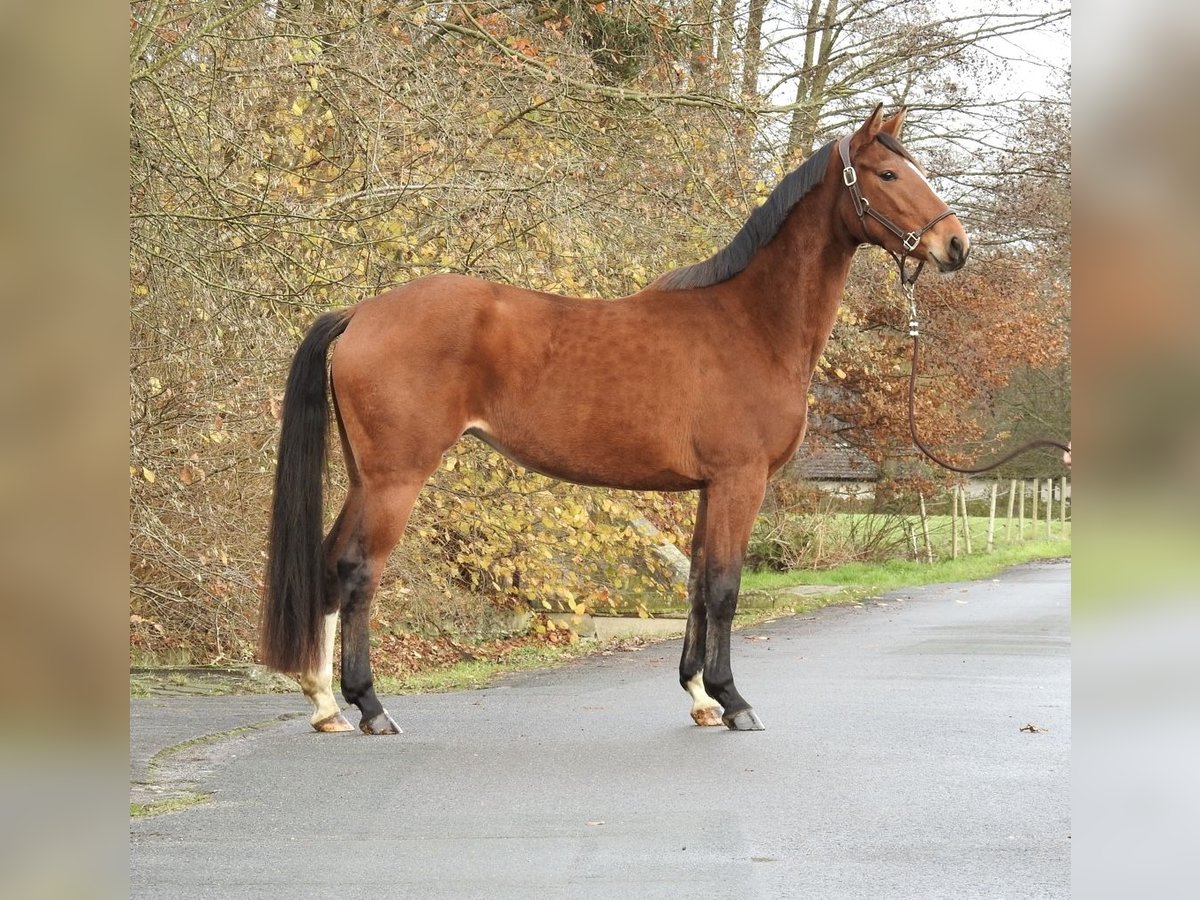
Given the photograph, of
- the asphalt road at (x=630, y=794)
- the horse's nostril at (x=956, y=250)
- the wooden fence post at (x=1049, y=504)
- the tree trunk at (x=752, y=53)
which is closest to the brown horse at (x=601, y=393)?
the horse's nostril at (x=956, y=250)

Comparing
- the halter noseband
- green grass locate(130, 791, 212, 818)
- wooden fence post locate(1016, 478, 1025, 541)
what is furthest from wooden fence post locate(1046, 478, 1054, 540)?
green grass locate(130, 791, 212, 818)

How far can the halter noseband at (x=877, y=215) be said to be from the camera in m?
5.84

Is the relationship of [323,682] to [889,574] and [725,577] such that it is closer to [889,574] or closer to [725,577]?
[725,577]

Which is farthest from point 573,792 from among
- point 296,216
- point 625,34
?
point 625,34

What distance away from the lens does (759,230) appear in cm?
629

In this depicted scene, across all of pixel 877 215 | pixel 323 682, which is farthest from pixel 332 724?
pixel 877 215

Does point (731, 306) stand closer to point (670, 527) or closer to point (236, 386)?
point (236, 386)

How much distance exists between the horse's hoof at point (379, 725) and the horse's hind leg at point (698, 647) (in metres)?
1.44

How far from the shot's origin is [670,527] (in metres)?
12.8

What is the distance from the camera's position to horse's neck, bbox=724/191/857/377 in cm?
623

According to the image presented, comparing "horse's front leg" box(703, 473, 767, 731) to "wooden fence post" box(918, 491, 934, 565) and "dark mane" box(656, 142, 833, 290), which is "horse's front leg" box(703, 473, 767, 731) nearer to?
"dark mane" box(656, 142, 833, 290)

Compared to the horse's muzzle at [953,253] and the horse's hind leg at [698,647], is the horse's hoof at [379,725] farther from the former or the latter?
the horse's muzzle at [953,253]

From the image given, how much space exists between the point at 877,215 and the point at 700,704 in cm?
250
